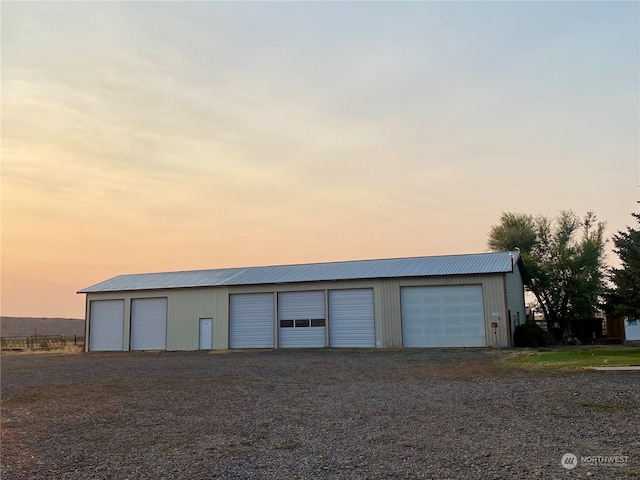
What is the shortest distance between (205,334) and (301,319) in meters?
6.93

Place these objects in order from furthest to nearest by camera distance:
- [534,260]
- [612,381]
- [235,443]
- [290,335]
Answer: [534,260] → [290,335] → [612,381] → [235,443]

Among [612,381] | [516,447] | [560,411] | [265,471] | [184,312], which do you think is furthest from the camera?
[184,312]

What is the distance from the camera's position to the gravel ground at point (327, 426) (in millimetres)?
7715

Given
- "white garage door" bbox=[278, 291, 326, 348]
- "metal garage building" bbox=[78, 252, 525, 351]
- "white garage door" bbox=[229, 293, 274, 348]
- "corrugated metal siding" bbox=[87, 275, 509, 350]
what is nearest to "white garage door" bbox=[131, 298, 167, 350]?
"metal garage building" bbox=[78, 252, 525, 351]

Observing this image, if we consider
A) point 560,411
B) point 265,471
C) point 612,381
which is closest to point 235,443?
point 265,471

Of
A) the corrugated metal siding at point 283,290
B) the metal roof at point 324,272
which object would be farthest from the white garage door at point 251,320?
the metal roof at point 324,272

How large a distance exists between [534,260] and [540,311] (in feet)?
14.0

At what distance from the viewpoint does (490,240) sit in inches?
1950

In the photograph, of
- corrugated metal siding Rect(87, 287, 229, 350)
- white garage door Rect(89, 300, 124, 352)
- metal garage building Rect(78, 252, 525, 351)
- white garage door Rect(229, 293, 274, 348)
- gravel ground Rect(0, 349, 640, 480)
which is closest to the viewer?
gravel ground Rect(0, 349, 640, 480)

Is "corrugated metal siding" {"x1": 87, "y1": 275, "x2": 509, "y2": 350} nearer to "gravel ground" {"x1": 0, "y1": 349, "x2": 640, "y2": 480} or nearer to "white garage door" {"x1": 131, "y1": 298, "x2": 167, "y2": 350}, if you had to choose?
"white garage door" {"x1": 131, "y1": 298, "x2": 167, "y2": 350}

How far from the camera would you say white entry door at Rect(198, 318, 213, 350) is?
37938 millimetres

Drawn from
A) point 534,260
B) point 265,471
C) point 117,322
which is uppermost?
point 534,260

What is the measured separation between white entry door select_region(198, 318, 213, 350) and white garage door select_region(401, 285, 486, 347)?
13.0m

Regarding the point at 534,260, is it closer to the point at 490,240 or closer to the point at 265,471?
the point at 490,240
